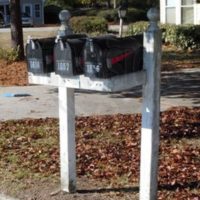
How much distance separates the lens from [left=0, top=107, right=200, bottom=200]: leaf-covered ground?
589 cm

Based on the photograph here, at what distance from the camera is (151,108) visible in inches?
197

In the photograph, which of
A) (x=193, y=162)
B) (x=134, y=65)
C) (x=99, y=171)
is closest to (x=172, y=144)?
(x=193, y=162)

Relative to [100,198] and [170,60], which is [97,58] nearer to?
[100,198]

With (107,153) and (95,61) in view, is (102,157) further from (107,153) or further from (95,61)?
(95,61)

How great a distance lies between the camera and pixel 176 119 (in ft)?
29.0

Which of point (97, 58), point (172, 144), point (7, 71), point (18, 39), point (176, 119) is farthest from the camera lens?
point (18, 39)

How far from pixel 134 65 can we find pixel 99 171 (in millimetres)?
1731

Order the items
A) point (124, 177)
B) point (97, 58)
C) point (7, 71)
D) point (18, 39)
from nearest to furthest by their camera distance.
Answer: point (97, 58), point (124, 177), point (7, 71), point (18, 39)

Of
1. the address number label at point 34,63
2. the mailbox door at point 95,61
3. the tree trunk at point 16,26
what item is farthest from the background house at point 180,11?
the mailbox door at point 95,61

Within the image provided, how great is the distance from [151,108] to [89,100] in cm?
638

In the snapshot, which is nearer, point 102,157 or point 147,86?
point 147,86

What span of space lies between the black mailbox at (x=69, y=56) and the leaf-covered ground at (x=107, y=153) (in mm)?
1288

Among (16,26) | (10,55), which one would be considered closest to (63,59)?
(10,55)

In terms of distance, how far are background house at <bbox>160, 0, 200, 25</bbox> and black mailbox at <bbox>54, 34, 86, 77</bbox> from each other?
1855 centimetres
